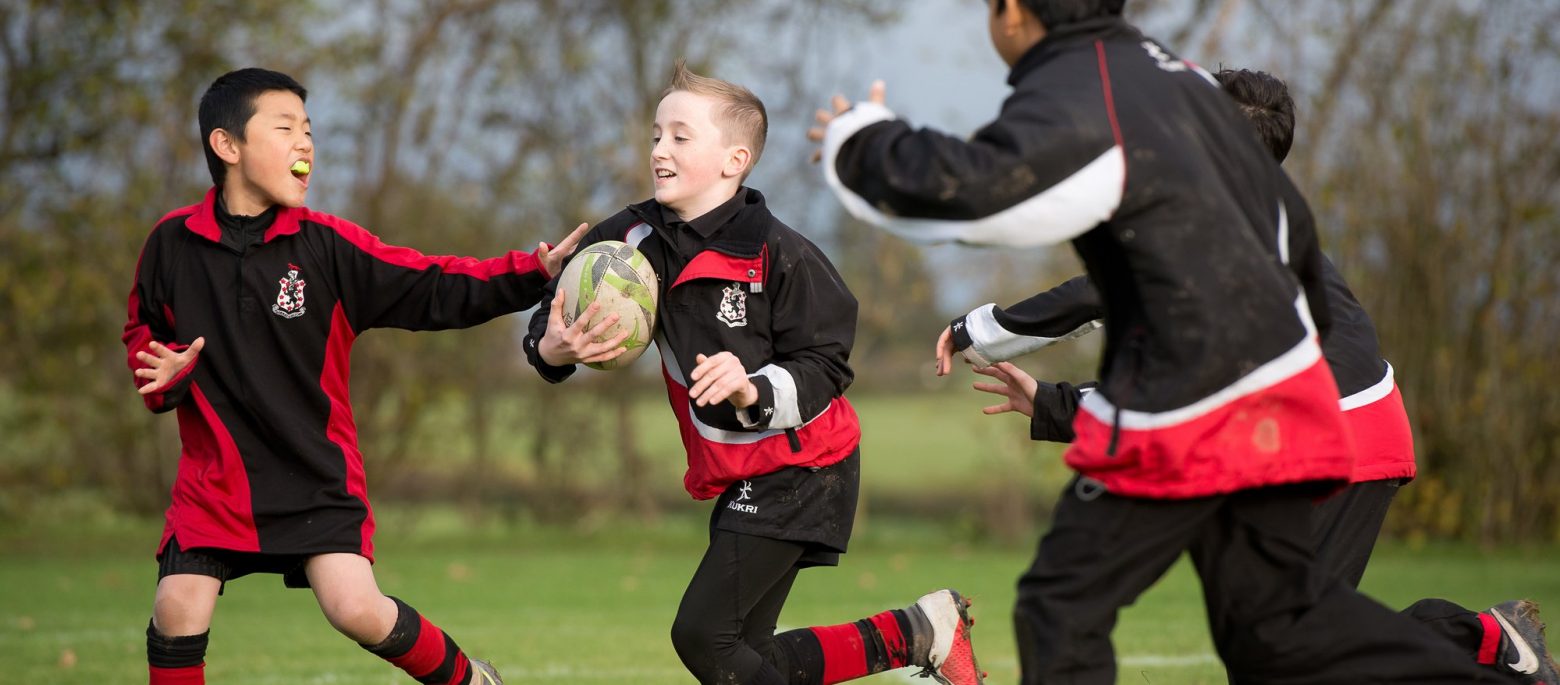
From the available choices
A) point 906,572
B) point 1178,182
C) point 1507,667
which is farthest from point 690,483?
Answer: point 906,572

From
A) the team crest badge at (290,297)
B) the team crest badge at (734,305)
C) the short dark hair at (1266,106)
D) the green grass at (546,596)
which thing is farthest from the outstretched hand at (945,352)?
the green grass at (546,596)

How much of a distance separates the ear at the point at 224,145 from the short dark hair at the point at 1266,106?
274 centimetres

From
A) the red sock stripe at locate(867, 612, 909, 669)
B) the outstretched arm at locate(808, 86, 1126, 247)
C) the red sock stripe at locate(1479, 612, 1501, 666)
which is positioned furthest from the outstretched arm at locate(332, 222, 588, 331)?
the red sock stripe at locate(1479, 612, 1501, 666)

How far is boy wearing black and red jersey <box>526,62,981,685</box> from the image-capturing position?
3812 millimetres

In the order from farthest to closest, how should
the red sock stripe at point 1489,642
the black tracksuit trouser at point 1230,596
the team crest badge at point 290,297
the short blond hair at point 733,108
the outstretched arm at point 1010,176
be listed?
the red sock stripe at point 1489,642, the short blond hair at point 733,108, the team crest badge at point 290,297, the black tracksuit trouser at point 1230,596, the outstretched arm at point 1010,176

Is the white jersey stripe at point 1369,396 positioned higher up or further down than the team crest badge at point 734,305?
further down

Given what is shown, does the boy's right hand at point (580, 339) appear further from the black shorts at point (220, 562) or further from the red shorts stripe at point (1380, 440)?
the red shorts stripe at point (1380, 440)

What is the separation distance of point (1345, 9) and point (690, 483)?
9.55 metres

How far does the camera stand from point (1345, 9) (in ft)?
38.4

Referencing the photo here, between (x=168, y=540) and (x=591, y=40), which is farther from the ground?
(x=591, y=40)

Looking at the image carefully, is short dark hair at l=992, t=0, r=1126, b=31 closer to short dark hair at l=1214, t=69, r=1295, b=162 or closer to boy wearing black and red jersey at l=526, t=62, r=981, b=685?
boy wearing black and red jersey at l=526, t=62, r=981, b=685

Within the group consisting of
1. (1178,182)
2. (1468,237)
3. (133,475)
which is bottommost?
(133,475)

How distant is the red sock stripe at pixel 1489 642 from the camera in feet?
14.2

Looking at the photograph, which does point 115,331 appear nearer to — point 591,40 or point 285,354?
point 591,40
